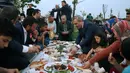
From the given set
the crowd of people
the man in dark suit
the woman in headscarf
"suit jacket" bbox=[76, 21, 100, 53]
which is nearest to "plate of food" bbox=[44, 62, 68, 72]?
the crowd of people

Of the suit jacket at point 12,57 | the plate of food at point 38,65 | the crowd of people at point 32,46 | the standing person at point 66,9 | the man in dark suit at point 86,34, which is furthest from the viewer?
the standing person at point 66,9

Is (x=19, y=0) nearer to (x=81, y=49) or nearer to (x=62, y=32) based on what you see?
(x=62, y=32)

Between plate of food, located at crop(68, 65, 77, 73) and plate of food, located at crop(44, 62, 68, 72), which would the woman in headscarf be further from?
plate of food, located at crop(44, 62, 68, 72)

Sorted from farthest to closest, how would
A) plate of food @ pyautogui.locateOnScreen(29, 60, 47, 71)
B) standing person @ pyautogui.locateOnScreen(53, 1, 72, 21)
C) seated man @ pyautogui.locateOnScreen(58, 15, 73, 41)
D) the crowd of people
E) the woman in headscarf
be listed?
standing person @ pyautogui.locateOnScreen(53, 1, 72, 21)
seated man @ pyautogui.locateOnScreen(58, 15, 73, 41)
plate of food @ pyautogui.locateOnScreen(29, 60, 47, 71)
the woman in headscarf
the crowd of people

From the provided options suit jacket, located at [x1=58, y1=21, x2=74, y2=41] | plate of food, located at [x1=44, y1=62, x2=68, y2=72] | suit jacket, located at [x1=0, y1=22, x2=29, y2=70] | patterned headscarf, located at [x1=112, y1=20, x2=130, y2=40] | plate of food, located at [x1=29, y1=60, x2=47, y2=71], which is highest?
patterned headscarf, located at [x1=112, y1=20, x2=130, y2=40]

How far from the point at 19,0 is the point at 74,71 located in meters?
16.7

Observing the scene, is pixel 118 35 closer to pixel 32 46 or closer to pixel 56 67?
pixel 56 67

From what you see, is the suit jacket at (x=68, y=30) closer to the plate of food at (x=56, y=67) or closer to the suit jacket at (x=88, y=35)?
the suit jacket at (x=88, y=35)

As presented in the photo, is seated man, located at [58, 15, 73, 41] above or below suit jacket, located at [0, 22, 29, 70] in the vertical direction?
below

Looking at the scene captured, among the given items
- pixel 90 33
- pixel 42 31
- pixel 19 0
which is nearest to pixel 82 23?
pixel 90 33

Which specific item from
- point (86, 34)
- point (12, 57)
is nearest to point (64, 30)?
point (86, 34)

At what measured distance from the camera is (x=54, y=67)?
11.5 ft

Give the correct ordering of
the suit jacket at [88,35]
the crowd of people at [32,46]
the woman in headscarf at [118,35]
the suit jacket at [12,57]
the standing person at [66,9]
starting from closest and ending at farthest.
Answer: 1. the crowd of people at [32,46]
2. the suit jacket at [12,57]
3. the woman in headscarf at [118,35]
4. the suit jacket at [88,35]
5. the standing person at [66,9]

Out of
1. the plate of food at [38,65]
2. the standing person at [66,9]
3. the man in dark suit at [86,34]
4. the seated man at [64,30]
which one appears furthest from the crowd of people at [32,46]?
the standing person at [66,9]
